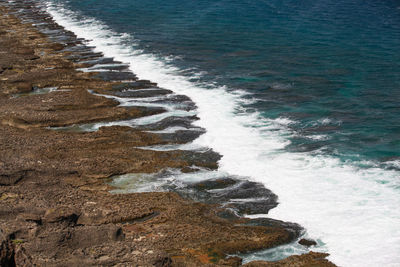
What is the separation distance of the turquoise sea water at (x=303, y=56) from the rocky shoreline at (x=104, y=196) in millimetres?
5228

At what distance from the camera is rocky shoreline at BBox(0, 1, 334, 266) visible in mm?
11344

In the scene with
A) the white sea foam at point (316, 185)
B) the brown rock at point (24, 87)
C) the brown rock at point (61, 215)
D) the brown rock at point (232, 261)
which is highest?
the brown rock at point (61, 215)

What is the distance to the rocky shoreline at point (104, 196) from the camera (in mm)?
11344

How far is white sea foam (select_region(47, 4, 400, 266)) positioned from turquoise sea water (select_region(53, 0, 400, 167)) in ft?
4.10

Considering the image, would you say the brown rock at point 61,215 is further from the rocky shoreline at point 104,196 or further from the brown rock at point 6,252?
the brown rock at point 6,252

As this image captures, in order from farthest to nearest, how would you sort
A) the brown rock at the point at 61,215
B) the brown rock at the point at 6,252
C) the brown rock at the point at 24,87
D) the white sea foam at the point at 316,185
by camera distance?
1. the brown rock at the point at 24,87
2. the white sea foam at the point at 316,185
3. the brown rock at the point at 61,215
4. the brown rock at the point at 6,252

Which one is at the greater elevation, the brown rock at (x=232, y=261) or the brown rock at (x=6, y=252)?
the brown rock at (x=6, y=252)

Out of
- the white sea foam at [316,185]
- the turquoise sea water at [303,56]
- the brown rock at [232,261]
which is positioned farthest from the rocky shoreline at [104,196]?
the turquoise sea water at [303,56]

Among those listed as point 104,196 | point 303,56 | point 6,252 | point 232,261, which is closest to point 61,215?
point 104,196

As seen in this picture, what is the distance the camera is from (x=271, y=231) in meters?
13.3

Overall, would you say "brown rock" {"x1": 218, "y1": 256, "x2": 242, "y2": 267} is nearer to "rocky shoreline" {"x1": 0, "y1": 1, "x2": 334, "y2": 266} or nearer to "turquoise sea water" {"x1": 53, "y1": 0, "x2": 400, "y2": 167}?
"rocky shoreline" {"x1": 0, "y1": 1, "x2": 334, "y2": 266}

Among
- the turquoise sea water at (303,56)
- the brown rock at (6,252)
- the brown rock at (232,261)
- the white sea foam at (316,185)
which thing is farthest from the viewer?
the turquoise sea water at (303,56)

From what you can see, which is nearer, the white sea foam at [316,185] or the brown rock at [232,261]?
the brown rock at [232,261]

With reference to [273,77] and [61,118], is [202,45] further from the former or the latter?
[61,118]
